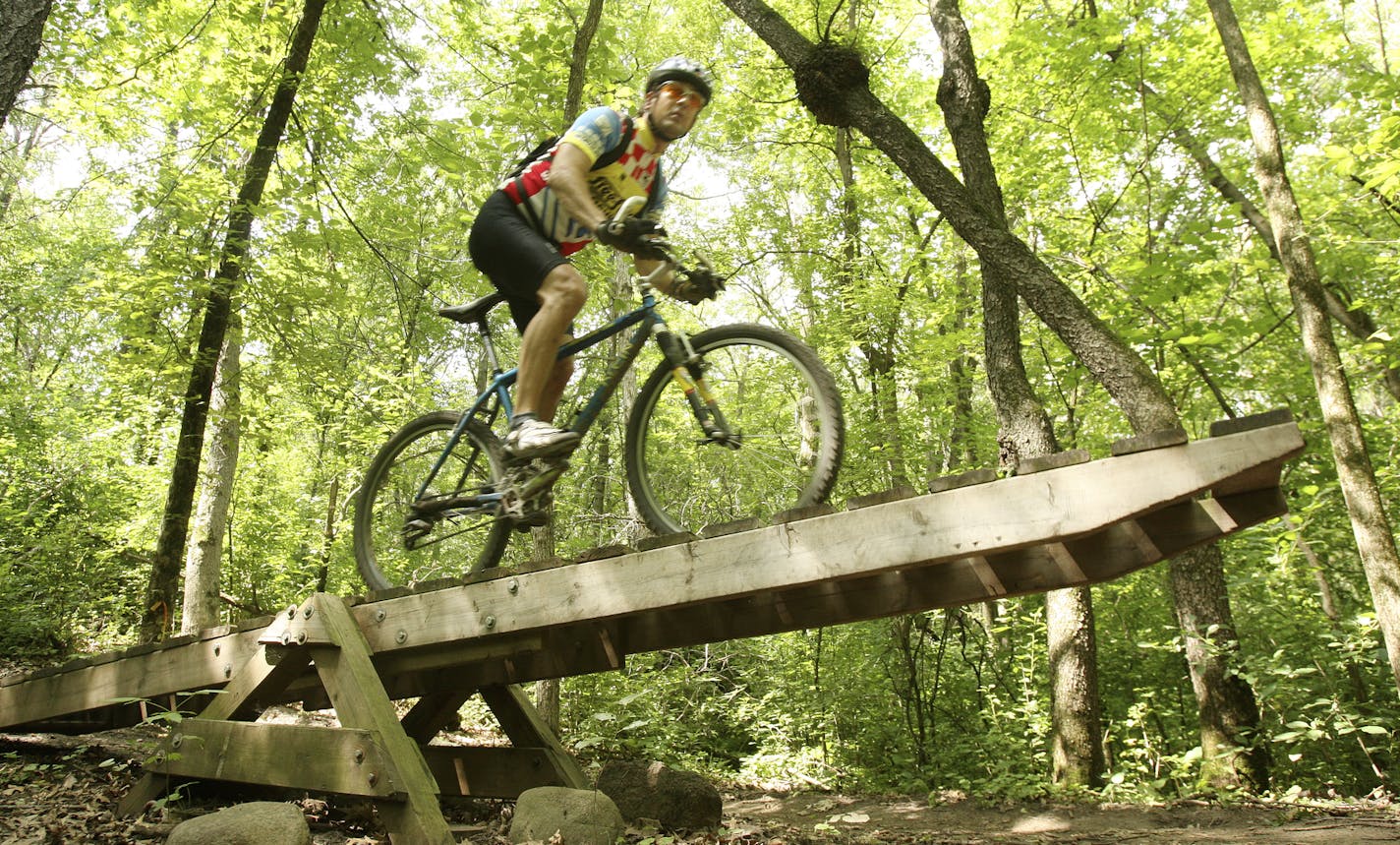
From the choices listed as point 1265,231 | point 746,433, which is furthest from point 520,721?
point 1265,231

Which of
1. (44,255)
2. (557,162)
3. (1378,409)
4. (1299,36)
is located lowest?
(557,162)

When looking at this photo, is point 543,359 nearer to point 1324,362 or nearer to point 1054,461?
point 1054,461

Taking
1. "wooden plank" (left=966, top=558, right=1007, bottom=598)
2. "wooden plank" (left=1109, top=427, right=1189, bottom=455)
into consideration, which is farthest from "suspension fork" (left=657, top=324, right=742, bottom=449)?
"wooden plank" (left=1109, top=427, right=1189, bottom=455)

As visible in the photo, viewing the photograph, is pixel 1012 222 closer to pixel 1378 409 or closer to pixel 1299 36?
pixel 1299 36

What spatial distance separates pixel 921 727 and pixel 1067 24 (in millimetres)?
7234

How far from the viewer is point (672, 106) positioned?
337 centimetres

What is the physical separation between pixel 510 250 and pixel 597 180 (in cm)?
48

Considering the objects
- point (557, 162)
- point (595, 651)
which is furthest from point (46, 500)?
point (557, 162)

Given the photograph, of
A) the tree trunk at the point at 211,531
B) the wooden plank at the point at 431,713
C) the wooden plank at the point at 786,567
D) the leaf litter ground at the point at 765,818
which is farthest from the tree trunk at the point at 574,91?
the tree trunk at the point at 211,531

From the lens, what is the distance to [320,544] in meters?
11.7

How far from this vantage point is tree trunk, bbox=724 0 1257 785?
217 inches

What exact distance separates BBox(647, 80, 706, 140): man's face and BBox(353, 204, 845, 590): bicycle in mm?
478

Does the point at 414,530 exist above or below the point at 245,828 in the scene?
above

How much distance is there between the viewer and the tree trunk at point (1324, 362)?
5574mm
